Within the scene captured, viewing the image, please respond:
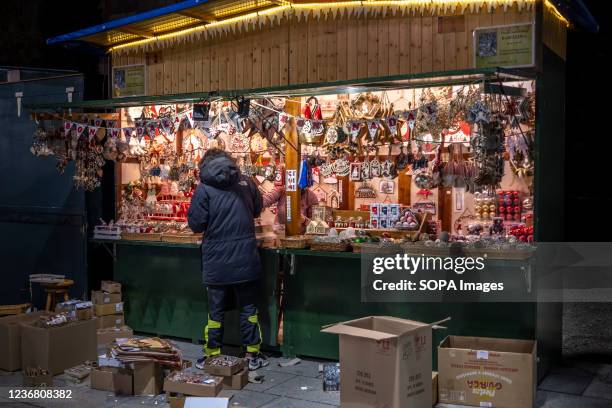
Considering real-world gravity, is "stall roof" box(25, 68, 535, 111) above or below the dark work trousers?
above

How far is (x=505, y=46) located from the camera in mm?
7055

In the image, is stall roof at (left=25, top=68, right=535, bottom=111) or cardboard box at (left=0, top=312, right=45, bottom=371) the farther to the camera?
cardboard box at (left=0, top=312, right=45, bottom=371)

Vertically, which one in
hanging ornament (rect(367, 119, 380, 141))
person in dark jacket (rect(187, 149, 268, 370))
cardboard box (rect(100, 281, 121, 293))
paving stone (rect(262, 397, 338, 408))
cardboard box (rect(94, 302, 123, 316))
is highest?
hanging ornament (rect(367, 119, 380, 141))

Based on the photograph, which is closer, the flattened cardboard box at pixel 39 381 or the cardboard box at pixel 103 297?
the flattened cardboard box at pixel 39 381

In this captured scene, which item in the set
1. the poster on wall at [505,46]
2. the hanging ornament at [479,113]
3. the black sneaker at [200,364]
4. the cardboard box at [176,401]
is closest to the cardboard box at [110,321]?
the black sneaker at [200,364]

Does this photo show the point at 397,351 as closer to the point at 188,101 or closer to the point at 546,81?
the point at 546,81

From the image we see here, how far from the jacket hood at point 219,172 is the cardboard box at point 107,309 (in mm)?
2374

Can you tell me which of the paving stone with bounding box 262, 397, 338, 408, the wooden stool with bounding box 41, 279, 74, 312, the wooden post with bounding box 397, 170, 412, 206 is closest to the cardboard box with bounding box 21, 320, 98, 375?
the wooden stool with bounding box 41, 279, 74, 312

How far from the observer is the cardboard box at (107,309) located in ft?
27.8

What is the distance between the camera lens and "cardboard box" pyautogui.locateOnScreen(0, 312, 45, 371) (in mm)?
7176

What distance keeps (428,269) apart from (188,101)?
10.9 feet

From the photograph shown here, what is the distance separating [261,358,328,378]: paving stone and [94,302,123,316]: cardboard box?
2.23m

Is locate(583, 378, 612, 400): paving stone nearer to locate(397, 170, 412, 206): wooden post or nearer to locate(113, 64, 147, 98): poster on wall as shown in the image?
locate(397, 170, 412, 206): wooden post

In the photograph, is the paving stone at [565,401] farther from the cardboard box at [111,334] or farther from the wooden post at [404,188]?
the cardboard box at [111,334]
